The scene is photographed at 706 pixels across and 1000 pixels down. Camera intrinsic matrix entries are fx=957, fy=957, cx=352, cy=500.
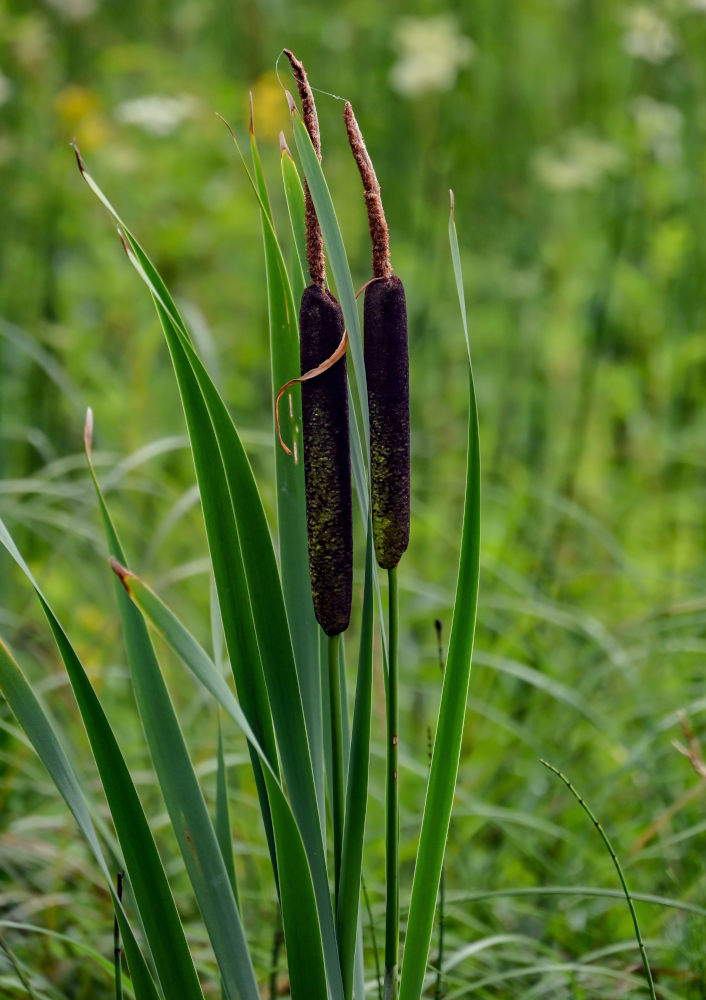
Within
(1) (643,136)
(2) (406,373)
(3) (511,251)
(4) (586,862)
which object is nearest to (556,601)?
(4) (586,862)

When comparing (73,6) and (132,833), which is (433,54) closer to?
(73,6)

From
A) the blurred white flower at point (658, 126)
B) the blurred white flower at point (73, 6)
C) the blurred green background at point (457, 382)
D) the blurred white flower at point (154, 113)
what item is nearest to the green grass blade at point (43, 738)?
the blurred green background at point (457, 382)

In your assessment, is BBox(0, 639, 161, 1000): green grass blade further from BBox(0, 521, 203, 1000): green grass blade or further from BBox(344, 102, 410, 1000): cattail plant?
BBox(344, 102, 410, 1000): cattail plant

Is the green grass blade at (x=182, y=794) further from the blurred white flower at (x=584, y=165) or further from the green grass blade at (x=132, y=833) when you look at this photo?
the blurred white flower at (x=584, y=165)

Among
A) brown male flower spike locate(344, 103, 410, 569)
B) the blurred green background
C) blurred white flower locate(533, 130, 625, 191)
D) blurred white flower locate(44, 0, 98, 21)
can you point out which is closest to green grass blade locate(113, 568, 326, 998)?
brown male flower spike locate(344, 103, 410, 569)

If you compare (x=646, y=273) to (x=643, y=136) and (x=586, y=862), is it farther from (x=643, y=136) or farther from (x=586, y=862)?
(x=586, y=862)
